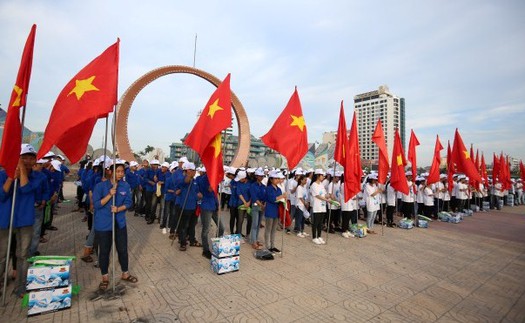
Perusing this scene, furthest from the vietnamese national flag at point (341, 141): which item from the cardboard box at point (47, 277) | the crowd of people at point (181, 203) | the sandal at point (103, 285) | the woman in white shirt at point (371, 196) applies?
the cardboard box at point (47, 277)

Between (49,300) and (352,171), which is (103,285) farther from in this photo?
(352,171)

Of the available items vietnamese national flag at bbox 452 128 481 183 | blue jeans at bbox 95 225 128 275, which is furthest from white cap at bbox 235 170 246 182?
vietnamese national flag at bbox 452 128 481 183

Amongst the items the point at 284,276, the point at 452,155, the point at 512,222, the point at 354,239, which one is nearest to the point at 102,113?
the point at 284,276

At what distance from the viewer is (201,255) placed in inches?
235

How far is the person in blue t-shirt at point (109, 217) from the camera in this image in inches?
162

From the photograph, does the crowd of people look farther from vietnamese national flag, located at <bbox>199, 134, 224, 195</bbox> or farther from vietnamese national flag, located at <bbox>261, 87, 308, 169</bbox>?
vietnamese national flag, located at <bbox>261, 87, 308, 169</bbox>

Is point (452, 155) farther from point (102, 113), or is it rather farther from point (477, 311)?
point (102, 113)

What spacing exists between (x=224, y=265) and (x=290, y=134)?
3280 millimetres

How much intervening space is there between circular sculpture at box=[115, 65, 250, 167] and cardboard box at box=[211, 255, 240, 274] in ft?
68.7

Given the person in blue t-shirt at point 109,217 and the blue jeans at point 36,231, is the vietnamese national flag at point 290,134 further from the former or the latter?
the blue jeans at point 36,231

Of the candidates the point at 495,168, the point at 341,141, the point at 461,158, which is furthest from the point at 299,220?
the point at 495,168

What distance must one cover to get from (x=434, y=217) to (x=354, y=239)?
21.2 ft

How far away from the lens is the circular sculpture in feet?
78.6

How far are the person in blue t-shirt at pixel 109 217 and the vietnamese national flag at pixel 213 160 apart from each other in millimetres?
1435
